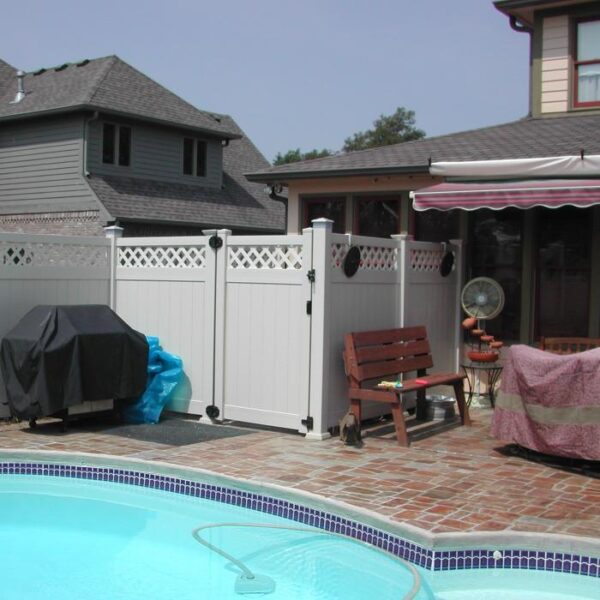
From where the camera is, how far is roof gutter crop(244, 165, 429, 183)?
10914 mm

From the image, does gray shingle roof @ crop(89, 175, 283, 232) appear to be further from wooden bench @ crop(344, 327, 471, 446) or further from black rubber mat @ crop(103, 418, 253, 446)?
wooden bench @ crop(344, 327, 471, 446)

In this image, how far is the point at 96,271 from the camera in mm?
10109

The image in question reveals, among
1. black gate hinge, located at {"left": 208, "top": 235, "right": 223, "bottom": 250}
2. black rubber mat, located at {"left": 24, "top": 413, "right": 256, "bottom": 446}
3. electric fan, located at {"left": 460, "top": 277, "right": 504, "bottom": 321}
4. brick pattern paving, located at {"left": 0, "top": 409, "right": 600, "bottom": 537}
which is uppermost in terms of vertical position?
black gate hinge, located at {"left": 208, "top": 235, "right": 223, "bottom": 250}

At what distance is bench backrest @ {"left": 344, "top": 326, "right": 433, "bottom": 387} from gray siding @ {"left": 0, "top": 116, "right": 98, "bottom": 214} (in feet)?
42.6

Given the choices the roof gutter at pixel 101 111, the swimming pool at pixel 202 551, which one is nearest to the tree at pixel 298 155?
the roof gutter at pixel 101 111

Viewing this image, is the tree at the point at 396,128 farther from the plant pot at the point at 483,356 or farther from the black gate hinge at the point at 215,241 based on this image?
the black gate hinge at the point at 215,241

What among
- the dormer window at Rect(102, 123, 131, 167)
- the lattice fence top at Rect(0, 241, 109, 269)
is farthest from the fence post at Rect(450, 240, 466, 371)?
the dormer window at Rect(102, 123, 131, 167)

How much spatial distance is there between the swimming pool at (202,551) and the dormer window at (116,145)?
15342 millimetres

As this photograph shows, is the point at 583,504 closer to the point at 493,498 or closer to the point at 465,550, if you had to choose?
the point at 493,498

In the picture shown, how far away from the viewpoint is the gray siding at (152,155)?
832 inches

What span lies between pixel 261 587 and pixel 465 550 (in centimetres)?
136

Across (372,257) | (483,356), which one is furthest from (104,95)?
(483,356)

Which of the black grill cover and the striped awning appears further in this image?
the striped awning

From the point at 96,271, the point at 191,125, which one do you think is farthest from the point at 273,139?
the point at 96,271
